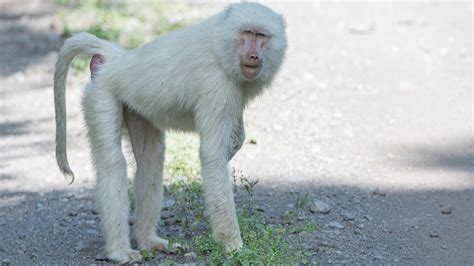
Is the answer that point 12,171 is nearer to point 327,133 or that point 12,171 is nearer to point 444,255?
point 327,133

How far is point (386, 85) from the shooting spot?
1168 centimetres

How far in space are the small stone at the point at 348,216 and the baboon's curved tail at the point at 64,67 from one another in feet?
8.02

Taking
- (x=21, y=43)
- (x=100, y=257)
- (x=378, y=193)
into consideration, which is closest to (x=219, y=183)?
(x=100, y=257)

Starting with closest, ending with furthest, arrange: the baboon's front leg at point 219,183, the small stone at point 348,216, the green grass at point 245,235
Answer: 1. the green grass at point 245,235
2. the baboon's front leg at point 219,183
3. the small stone at point 348,216

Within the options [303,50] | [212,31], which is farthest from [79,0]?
[212,31]

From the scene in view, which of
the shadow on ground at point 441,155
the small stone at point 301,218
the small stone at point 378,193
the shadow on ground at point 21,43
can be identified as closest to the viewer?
the small stone at point 301,218

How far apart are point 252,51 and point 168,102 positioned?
79cm

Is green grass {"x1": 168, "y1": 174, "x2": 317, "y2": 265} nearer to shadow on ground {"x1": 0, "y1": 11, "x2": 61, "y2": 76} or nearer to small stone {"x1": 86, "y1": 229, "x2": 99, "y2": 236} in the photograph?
small stone {"x1": 86, "y1": 229, "x2": 99, "y2": 236}

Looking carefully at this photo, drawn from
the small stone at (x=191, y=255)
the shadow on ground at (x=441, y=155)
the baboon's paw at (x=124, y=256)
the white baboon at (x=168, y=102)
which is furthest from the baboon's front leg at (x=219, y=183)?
the shadow on ground at (x=441, y=155)

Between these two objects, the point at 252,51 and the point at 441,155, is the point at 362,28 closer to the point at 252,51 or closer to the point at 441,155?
the point at 441,155

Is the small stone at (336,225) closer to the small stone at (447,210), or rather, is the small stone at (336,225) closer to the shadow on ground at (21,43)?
the small stone at (447,210)

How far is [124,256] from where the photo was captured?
6492 mm

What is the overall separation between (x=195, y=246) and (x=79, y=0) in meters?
9.34

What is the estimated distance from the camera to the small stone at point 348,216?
747 centimetres
